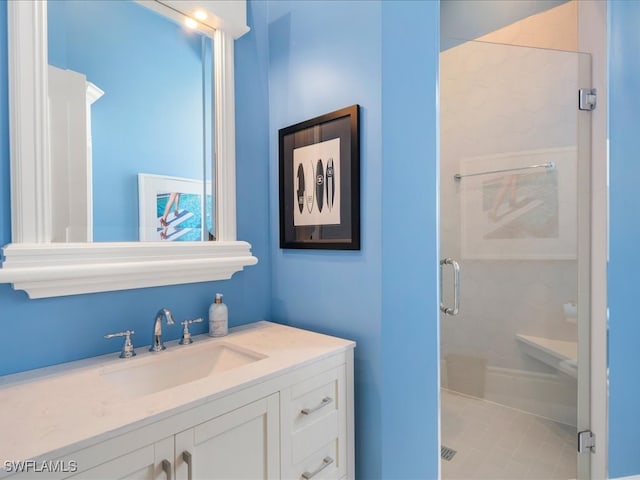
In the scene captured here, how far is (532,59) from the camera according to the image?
6.07 ft

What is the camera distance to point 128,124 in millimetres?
1171

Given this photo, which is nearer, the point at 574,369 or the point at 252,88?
the point at 252,88

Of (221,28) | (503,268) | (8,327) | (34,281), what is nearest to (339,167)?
(221,28)

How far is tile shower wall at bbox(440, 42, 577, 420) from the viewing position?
1.79 metres

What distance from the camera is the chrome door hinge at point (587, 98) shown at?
5.47 feet

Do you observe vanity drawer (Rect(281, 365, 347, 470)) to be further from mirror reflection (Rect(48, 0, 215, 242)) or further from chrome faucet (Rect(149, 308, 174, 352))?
mirror reflection (Rect(48, 0, 215, 242))

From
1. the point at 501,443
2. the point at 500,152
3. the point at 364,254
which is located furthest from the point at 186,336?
the point at 500,152

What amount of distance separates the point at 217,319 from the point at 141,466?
64 centimetres

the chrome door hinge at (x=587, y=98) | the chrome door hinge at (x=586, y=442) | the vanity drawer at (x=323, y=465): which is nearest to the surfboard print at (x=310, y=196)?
the vanity drawer at (x=323, y=465)

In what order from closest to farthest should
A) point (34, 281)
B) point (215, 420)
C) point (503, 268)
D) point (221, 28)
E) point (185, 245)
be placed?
point (215, 420) < point (34, 281) < point (185, 245) < point (221, 28) < point (503, 268)

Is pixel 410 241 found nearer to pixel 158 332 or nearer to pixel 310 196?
pixel 310 196

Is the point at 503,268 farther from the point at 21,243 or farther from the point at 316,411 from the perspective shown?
the point at 21,243

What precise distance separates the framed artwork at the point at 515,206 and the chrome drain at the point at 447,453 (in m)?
1.02

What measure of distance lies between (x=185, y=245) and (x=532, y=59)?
79.1 inches
